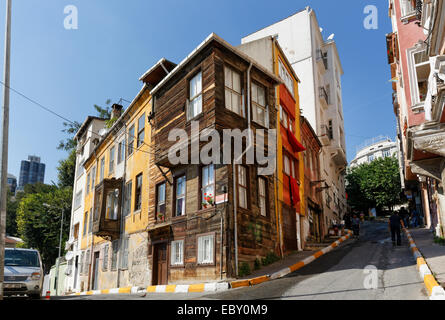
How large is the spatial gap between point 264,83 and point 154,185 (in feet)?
22.8

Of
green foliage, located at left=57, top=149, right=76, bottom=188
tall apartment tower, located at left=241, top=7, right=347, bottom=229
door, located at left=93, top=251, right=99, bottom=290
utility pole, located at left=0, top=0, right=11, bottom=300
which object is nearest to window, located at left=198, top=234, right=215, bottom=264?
utility pole, located at left=0, top=0, right=11, bottom=300

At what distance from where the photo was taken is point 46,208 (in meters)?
42.0

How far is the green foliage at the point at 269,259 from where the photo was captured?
13976mm

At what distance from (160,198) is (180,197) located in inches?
76.2

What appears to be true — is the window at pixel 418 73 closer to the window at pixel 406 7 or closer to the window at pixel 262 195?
the window at pixel 406 7

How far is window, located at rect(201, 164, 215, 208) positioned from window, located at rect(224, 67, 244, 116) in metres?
2.58

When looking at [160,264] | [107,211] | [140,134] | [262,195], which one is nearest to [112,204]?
[107,211]

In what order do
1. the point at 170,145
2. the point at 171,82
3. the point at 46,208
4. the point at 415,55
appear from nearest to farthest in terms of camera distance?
the point at 415,55 → the point at 170,145 → the point at 171,82 → the point at 46,208

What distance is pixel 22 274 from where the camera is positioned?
1159 cm

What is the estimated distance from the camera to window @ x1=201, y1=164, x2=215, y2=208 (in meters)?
13.7

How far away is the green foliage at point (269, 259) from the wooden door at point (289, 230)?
75.1 inches

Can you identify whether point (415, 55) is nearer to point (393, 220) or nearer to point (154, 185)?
point (393, 220)

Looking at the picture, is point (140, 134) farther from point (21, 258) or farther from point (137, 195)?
point (21, 258)
